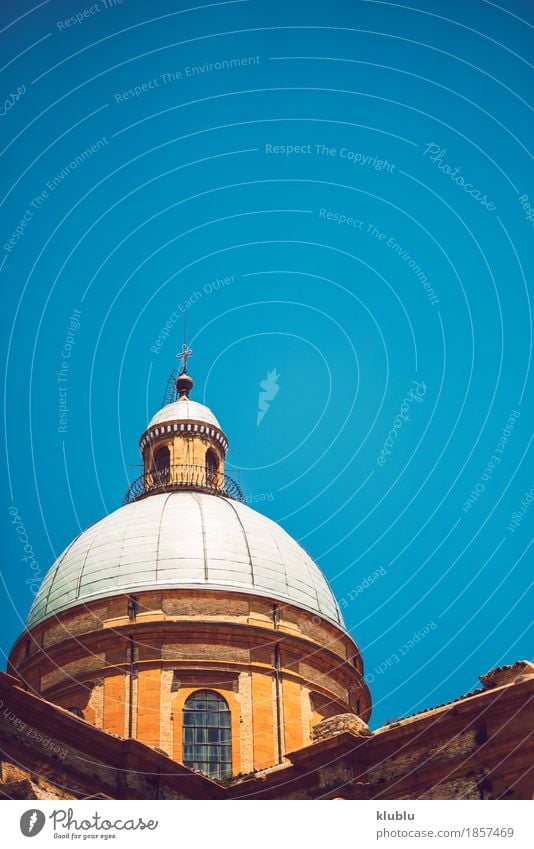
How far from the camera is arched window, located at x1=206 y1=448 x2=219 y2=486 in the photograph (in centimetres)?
5168

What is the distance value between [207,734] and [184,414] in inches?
695

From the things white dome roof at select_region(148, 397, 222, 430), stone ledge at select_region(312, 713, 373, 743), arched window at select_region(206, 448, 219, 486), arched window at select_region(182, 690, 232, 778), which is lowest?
stone ledge at select_region(312, 713, 373, 743)

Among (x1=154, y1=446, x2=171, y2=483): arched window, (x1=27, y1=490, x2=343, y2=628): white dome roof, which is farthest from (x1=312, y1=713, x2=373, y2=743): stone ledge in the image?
(x1=154, y1=446, x2=171, y2=483): arched window

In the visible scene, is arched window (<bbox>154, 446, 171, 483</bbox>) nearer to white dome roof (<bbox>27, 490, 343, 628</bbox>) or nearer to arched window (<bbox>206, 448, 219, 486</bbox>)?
arched window (<bbox>206, 448, 219, 486</bbox>)

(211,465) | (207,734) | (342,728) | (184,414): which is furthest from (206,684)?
(184,414)

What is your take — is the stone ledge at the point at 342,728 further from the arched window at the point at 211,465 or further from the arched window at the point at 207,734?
the arched window at the point at 211,465

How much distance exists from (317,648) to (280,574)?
124 inches

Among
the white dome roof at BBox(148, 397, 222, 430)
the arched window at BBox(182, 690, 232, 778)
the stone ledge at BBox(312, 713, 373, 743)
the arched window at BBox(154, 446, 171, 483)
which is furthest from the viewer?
the white dome roof at BBox(148, 397, 222, 430)

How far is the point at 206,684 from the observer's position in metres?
40.2

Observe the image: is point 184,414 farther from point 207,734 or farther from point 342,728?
point 342,728

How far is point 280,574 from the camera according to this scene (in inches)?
1759

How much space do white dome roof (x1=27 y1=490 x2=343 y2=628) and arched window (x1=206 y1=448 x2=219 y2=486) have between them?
12.8ft
